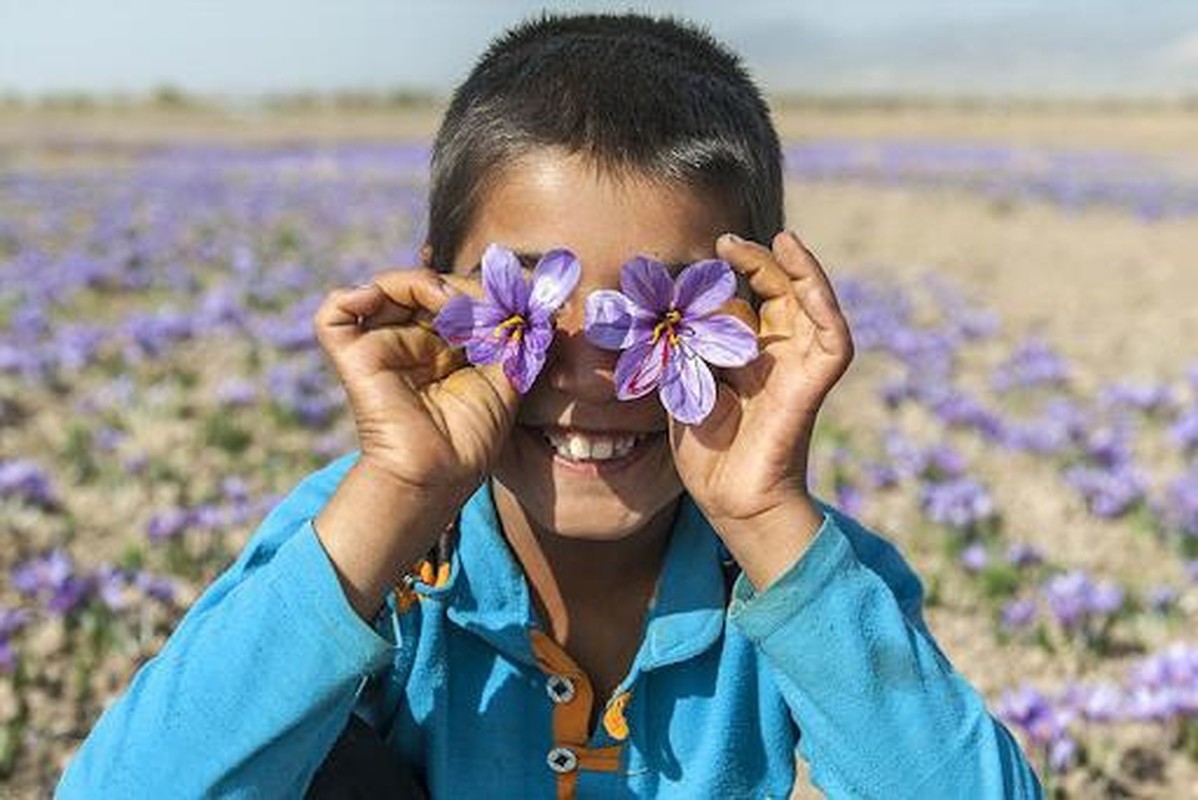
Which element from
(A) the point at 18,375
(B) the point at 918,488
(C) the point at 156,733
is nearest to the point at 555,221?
(C) the point at 156,733

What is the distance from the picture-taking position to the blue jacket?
169cm

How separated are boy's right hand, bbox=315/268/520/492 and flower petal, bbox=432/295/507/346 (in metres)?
0.03

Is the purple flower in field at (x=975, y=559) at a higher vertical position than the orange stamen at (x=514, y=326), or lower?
lower

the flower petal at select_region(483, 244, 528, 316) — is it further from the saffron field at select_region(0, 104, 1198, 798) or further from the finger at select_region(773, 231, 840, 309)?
the saffron field at select_region(0, 104, 1198, 798)

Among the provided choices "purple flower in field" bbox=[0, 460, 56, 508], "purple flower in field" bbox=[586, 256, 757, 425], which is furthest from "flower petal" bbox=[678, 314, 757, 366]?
"purple flower in field" bbox=[0, 460, 56, 508]

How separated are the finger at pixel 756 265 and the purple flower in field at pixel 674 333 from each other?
0.04 meters

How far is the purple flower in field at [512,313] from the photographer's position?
1663 mm

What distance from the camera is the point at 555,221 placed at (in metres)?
1.79

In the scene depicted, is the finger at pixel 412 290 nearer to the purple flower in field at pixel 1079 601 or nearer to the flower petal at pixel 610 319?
the flower petal at pixel 610 319

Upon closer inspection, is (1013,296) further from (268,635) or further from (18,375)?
(268,635)

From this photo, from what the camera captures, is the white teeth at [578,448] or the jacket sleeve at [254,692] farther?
the white teeth at [578,448]

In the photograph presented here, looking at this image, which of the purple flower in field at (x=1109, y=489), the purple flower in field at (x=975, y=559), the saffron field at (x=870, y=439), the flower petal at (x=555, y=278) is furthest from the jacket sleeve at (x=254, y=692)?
the purple flower in field at (x=1109, y=489)

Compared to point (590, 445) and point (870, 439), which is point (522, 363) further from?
point (870, 439)

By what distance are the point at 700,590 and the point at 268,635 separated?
68 centimetres
